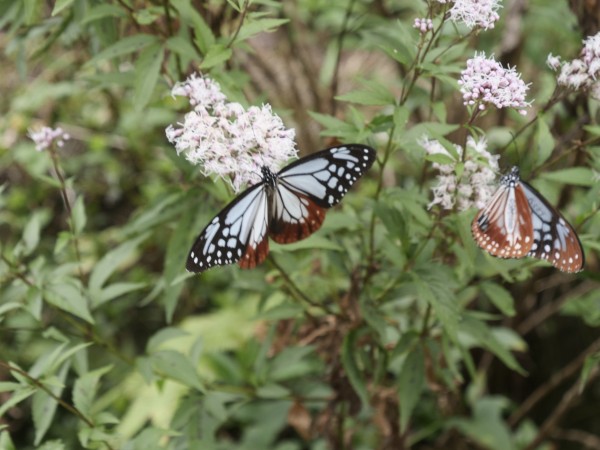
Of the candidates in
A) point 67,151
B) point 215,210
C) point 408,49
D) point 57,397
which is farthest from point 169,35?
point 67,151

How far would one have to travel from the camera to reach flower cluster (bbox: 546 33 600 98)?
5.58 feet

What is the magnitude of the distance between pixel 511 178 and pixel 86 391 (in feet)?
4.37

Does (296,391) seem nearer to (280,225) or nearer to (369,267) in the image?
(369,267)

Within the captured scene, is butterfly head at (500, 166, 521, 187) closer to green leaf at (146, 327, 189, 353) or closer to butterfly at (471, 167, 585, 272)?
butterfly at (471, 167, 585, 272)

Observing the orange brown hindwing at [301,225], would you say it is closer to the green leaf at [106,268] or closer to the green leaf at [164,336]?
the green leaf at [164,336]

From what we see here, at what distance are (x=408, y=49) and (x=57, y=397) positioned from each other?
147 centimetres

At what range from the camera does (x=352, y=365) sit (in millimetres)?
2240

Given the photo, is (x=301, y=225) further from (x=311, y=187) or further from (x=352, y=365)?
(x=352, y=365)

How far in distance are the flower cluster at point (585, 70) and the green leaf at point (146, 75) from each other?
115cm

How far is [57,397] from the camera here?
80.0 inches

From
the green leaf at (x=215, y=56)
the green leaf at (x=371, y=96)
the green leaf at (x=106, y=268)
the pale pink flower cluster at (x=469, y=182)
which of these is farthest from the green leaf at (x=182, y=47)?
the pale pink flower cluster at (x=469, y=182)

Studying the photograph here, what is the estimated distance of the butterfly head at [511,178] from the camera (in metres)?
1.70

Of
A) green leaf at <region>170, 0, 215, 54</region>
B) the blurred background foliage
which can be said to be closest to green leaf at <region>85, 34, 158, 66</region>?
the blurred background foliage

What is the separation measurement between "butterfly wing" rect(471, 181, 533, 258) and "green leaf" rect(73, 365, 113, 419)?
3.60 feet
